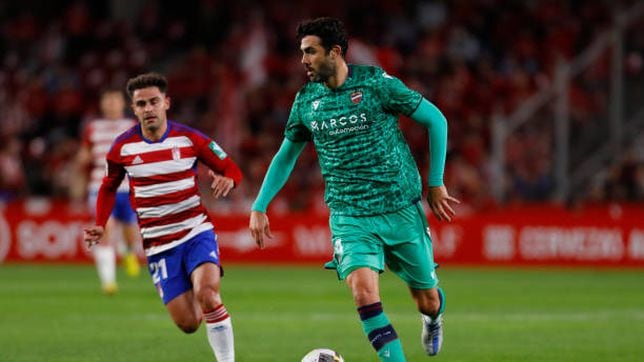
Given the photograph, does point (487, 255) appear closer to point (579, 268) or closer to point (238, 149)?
point (579, 268)

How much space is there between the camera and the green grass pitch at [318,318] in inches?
405

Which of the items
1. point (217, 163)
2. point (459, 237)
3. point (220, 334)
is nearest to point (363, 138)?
point (217, 163)

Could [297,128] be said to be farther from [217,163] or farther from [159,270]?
[159,270]

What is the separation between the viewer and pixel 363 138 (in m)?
8.17

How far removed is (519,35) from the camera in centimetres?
2428

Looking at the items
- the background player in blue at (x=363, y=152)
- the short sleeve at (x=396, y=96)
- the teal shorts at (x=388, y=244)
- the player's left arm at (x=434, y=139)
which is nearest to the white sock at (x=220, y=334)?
the background player in blue at (x=363, y=152)

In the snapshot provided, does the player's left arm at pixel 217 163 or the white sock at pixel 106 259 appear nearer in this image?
the player's left arm at pixel 217 163

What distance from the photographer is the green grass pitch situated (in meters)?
10.3

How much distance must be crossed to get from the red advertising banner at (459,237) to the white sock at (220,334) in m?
12.1

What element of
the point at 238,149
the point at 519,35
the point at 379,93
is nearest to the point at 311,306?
the point at 379,93

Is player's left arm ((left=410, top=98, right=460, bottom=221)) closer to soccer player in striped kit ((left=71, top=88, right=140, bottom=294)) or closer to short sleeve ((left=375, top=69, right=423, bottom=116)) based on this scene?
short sleeve ((left=375, top=69, right=423, bottom=116))

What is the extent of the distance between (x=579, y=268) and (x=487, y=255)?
1479 millimetres

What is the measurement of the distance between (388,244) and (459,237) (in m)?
12.8

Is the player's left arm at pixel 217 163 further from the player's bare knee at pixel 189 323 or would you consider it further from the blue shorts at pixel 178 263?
the player's bare knee at pixel 189 323
